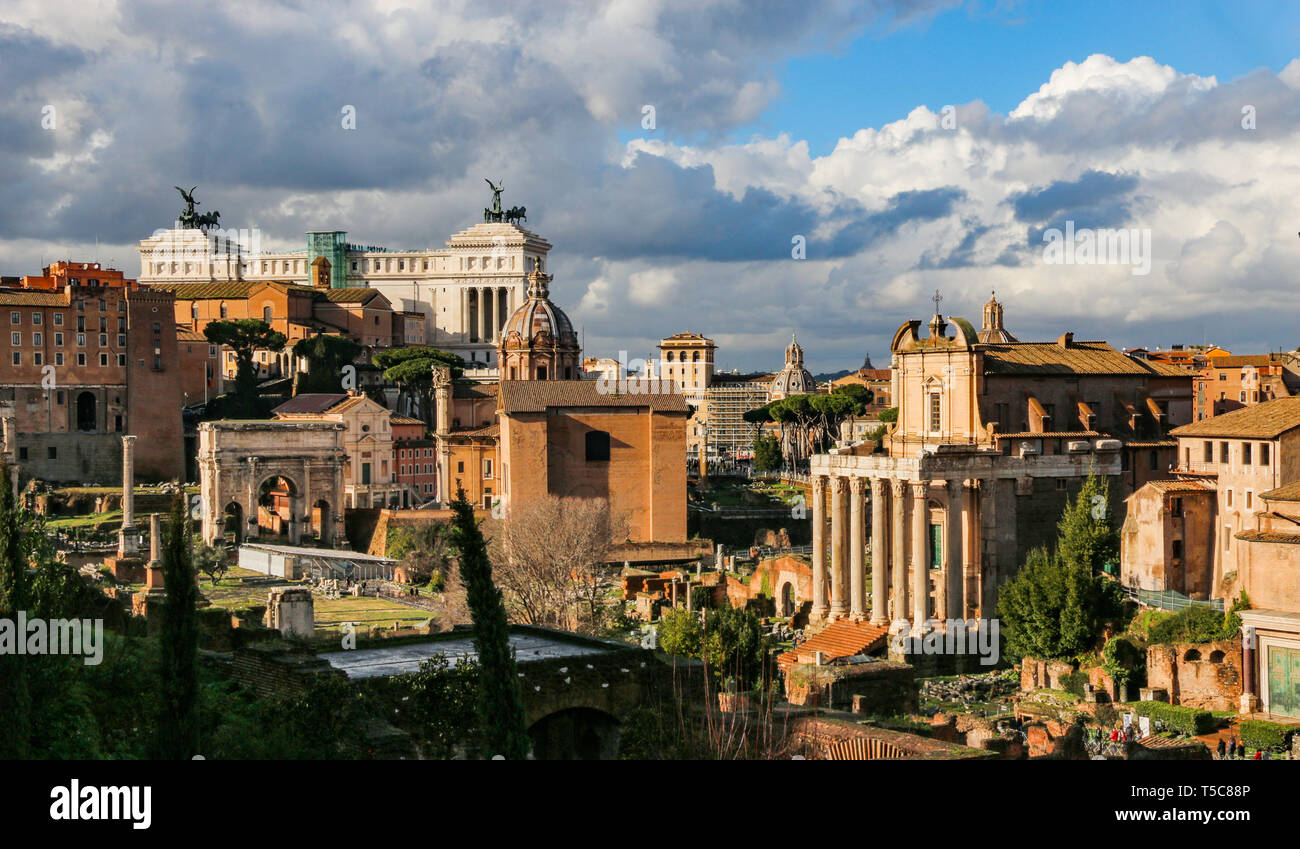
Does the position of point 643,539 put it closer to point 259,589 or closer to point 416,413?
point 259,589

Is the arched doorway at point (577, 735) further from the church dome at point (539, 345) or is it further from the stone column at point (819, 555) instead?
the church dome at point (539, 345)

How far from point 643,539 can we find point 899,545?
29985 mm

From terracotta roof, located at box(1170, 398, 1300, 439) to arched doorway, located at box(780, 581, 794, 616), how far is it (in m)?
15.6

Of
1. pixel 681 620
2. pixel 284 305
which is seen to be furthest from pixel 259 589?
pixel 284 305

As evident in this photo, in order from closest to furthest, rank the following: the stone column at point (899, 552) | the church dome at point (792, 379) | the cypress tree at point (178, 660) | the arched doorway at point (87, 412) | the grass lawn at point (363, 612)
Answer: the cypress tree at point (178, 660)
the stone column at point (899, 552)
the grass lawn at point (363, 612)
the arched doorway at point (87, 412)
the church dome at point (792, 379)

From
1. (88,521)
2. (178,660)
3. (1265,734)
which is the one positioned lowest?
(1265,734)

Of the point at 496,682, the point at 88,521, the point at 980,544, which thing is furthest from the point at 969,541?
the point at 88,521

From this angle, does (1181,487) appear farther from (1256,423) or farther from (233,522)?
(233,522)

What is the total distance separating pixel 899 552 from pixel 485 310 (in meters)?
85.5

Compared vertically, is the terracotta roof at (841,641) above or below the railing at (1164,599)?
below

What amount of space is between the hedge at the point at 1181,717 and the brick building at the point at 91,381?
212 feet

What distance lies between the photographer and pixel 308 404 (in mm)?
90500

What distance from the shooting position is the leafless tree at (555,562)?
45969 mm

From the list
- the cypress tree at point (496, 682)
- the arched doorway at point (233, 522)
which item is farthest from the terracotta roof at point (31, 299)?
the cypress tree at point (496, 682)
